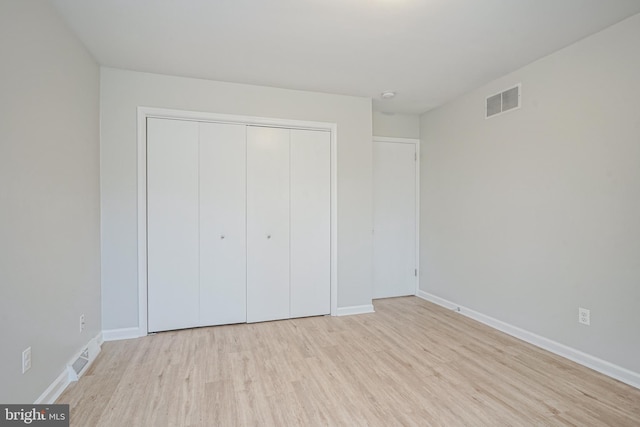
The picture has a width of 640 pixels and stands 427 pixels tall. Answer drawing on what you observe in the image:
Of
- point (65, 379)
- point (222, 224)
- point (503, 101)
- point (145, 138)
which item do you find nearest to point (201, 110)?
point (145, 138)

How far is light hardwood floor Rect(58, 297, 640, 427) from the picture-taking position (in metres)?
1.80

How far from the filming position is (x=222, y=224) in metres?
3.19

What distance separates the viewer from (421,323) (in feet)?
10.8

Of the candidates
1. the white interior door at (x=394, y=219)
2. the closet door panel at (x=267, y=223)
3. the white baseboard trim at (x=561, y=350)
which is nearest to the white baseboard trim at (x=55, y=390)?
the closet door panel at (x=267, y=223)

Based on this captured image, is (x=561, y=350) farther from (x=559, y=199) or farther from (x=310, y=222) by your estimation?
(x=310, y=222)

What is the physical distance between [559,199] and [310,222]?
229cm

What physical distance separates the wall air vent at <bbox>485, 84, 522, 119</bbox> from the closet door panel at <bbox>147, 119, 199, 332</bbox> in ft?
9.80

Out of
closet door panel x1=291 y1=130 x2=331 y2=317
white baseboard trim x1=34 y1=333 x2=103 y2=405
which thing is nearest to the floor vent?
white baseboard trim x1=34 y1=333 x2=103 y2=405

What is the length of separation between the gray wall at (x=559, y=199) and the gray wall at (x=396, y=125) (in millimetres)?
654

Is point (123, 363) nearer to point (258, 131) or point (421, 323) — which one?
point (258, 131)

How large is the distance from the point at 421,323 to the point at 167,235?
2733mm

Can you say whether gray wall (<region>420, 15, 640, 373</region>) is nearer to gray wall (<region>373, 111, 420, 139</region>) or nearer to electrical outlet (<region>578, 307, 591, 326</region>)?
electrical outlet (<region>578, 307, 591, 326</region>)

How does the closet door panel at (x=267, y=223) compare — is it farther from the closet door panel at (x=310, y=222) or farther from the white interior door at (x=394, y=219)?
the white interior door at (x=394, y=219)

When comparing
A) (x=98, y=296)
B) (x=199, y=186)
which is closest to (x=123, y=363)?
(x=98, y=296)
